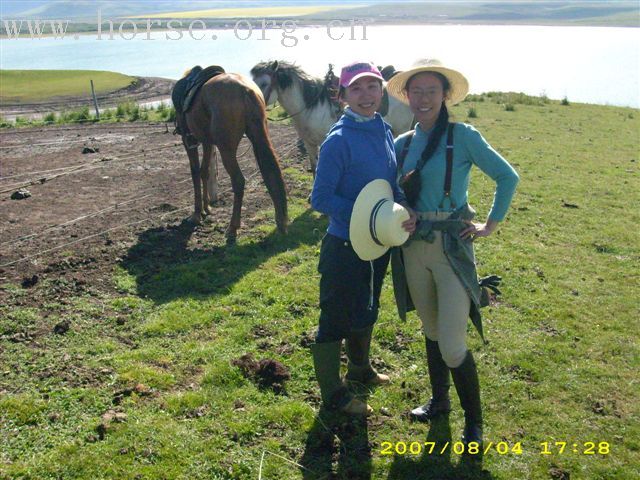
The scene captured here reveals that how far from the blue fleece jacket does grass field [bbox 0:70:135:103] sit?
3244 cm

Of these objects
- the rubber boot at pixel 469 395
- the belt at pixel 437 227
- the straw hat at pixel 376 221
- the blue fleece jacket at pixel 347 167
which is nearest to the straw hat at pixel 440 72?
the blue fleece jacket at pixel 347 167

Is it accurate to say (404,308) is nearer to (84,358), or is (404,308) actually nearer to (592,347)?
(592,347)

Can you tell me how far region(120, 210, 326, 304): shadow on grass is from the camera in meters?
6.15

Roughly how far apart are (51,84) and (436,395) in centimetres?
4262

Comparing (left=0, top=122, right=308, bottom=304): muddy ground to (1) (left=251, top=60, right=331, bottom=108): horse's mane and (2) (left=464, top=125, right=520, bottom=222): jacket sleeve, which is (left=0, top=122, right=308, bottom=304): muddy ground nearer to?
(1) (left=251, top=60, right=331, bottom=108): horse's mane

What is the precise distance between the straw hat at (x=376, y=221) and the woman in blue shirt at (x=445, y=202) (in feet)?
0.50

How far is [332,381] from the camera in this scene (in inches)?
150

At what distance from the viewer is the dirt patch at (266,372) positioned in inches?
169

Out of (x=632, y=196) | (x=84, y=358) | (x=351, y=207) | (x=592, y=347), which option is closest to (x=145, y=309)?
(x=84, y=358)

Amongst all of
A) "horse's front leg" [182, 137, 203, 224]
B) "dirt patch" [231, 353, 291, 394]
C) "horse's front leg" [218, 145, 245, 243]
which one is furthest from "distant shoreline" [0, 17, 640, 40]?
"dirt patch" [231, 353, 291, 394]

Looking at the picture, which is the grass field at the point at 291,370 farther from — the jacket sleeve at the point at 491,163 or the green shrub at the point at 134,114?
the green shrub at the point at 134,114

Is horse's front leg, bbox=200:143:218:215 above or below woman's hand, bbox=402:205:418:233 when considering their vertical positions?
below

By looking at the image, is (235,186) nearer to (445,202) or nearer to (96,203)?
(96,203)

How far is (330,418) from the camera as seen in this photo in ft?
12.8
